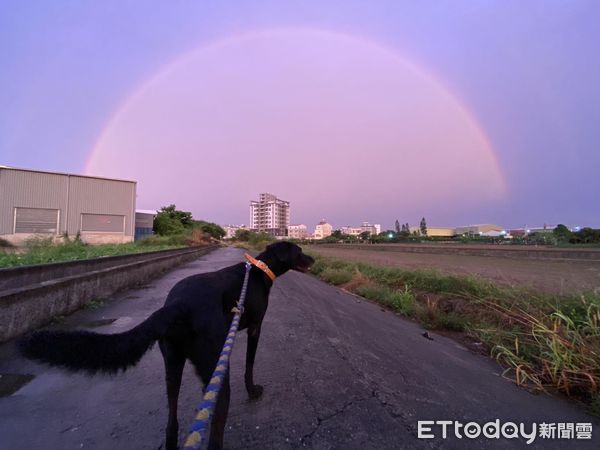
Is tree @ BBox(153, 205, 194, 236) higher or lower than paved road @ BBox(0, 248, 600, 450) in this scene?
higher

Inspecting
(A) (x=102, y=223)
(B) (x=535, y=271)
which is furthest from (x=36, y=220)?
(B) (x=535, y=271)

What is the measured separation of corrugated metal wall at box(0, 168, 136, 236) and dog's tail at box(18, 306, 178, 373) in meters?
42.3

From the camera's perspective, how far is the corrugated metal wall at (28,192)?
3306cm

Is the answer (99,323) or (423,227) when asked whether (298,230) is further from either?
(99,323)

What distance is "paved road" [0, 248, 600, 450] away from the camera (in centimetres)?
250

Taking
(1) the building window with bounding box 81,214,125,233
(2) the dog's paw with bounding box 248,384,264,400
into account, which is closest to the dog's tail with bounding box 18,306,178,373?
(2) the dog's paw with bounding box 248,384,264,400

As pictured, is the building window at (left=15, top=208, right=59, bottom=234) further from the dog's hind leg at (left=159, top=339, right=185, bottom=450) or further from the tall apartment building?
the tall apartment building

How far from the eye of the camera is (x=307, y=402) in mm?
3061

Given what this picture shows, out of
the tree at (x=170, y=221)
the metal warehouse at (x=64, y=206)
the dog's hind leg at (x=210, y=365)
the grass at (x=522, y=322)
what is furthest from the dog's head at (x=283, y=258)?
the tree at (x=170, y=221)

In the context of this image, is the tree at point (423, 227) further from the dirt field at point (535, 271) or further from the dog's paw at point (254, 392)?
the dog's paw at point (254, 392)

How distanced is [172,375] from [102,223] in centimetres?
4279

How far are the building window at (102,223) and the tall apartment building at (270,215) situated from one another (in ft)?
326

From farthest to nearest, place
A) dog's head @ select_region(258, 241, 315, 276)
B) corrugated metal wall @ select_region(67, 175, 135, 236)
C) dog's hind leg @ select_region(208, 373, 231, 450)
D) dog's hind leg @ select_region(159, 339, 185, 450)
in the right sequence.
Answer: corrugated metal wall @ select_region(67, 175, 135, 236) < dog's head @ select_region(258, 241, 315, 276) < dog's hind leg @ select_region(159, 339, 185, 450) < dog's hind leg @ select_region(208, 373, 231, 450)

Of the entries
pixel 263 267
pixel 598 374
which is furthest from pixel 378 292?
pixel 263 267
